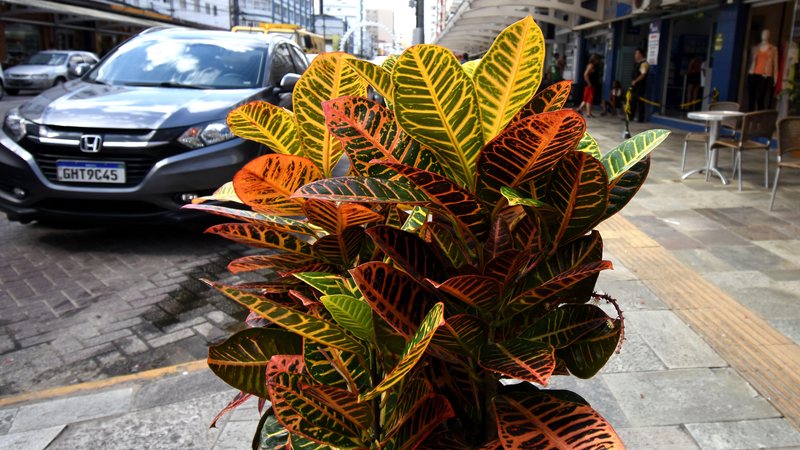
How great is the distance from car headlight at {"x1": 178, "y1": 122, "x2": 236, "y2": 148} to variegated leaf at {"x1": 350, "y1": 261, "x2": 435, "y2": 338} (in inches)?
160

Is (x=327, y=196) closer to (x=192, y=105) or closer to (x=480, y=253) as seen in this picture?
(x=480, y=253)

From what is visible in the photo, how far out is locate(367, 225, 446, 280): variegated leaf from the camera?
0.98 meters

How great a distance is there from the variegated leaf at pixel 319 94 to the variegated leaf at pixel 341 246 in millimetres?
124

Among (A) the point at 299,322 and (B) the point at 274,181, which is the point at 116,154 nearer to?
(B) the point at 274,181

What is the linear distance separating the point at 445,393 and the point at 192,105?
4.30 meters

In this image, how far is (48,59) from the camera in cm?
2459

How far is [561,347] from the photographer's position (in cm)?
107

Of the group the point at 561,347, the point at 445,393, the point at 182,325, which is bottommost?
the point at 182,325

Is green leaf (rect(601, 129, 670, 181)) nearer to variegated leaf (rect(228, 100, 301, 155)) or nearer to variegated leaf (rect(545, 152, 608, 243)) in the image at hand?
variegated leaf (rect(545, 152, 608, 243))

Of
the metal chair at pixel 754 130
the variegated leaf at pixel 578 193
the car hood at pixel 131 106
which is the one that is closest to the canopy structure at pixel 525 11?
the metal chair at pixel 754 130

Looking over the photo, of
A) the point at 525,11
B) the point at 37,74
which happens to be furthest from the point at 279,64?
the point at 37,74

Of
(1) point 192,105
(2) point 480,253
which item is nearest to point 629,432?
(2) point 480,253

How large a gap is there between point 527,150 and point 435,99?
149mm

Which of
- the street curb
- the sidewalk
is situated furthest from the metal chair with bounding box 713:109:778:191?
the street curb
